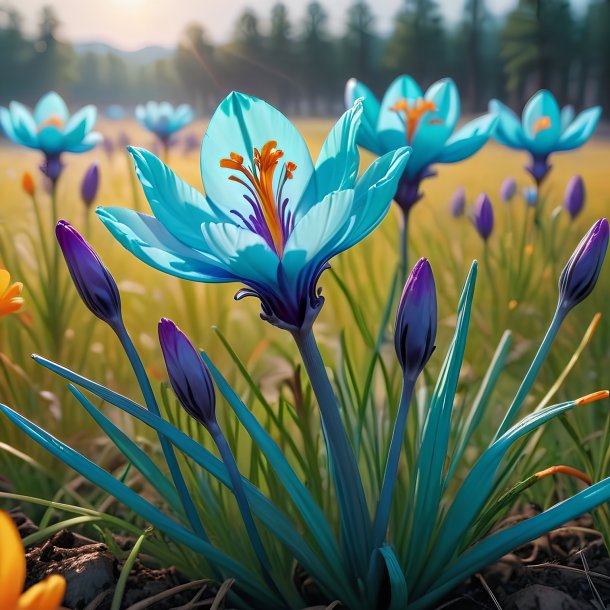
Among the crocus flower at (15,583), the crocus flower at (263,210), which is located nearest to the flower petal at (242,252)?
the crocus flower at (263,210)

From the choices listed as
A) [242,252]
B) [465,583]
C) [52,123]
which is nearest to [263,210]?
[242,252]

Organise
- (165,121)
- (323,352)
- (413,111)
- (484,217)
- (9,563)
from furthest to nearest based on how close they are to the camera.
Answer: (165,121) < (484,217) < (413,111) < (323,352) < (9,563)

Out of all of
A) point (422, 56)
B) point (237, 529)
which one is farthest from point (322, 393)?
point (422, 56)

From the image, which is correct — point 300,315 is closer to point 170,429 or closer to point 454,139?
point 170,429

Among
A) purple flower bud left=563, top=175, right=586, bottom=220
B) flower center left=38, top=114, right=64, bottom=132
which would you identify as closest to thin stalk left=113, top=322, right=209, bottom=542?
flower center left=38, top=114, right=64, bottom=132

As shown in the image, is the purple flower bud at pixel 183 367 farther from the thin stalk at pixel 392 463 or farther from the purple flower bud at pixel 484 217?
the purple flower bud at pixel 484 217

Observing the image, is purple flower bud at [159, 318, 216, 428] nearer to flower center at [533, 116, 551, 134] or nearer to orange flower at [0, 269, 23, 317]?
orange flower at [0, 269, 23, 317]

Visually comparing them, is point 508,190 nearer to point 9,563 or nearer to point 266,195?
point 266,195
